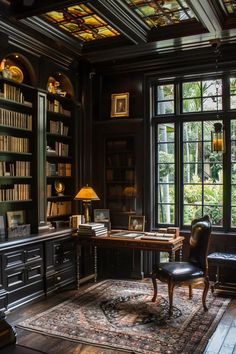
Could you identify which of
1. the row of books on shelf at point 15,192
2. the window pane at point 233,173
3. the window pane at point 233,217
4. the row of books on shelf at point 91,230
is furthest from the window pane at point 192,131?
the row of books on shelf at point 15,192

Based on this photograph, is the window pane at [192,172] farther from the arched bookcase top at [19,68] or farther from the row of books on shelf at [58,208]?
the arched bookcase top at [19,68]

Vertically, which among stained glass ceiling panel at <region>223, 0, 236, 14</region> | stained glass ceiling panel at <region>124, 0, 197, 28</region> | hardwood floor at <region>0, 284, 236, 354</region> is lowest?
hardwood floor at <region>0, 284, 236, 354</region>

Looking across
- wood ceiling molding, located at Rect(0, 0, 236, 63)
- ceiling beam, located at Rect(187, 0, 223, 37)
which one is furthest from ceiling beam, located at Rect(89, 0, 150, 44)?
ceiling beam, located at Rect(187, 0, 223, 37)

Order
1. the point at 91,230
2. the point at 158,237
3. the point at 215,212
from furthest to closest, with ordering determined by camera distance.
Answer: the point at 215,212, the point at 91,230, the point at 158,237

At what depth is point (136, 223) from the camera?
5434 millimetres

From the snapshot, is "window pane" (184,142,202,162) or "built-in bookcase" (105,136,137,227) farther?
"built-in bookcase" (105,136,137,227)

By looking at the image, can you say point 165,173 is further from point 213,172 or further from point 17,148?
point 17,148

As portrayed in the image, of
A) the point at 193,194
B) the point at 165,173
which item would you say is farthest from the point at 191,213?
the point at 165,173

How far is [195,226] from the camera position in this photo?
447 centimetres

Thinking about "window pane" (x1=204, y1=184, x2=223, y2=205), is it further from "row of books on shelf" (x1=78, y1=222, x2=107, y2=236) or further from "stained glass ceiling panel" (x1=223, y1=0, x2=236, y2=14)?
"stained glass ceiling panel" (x1=223, y1=0, x2=236, y2=14)

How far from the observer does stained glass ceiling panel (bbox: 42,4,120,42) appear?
4.48 meters

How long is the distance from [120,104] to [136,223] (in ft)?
6.19

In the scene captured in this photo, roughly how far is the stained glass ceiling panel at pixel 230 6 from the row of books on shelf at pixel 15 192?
3.25 meters

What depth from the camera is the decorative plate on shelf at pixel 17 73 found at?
15.9 ft
